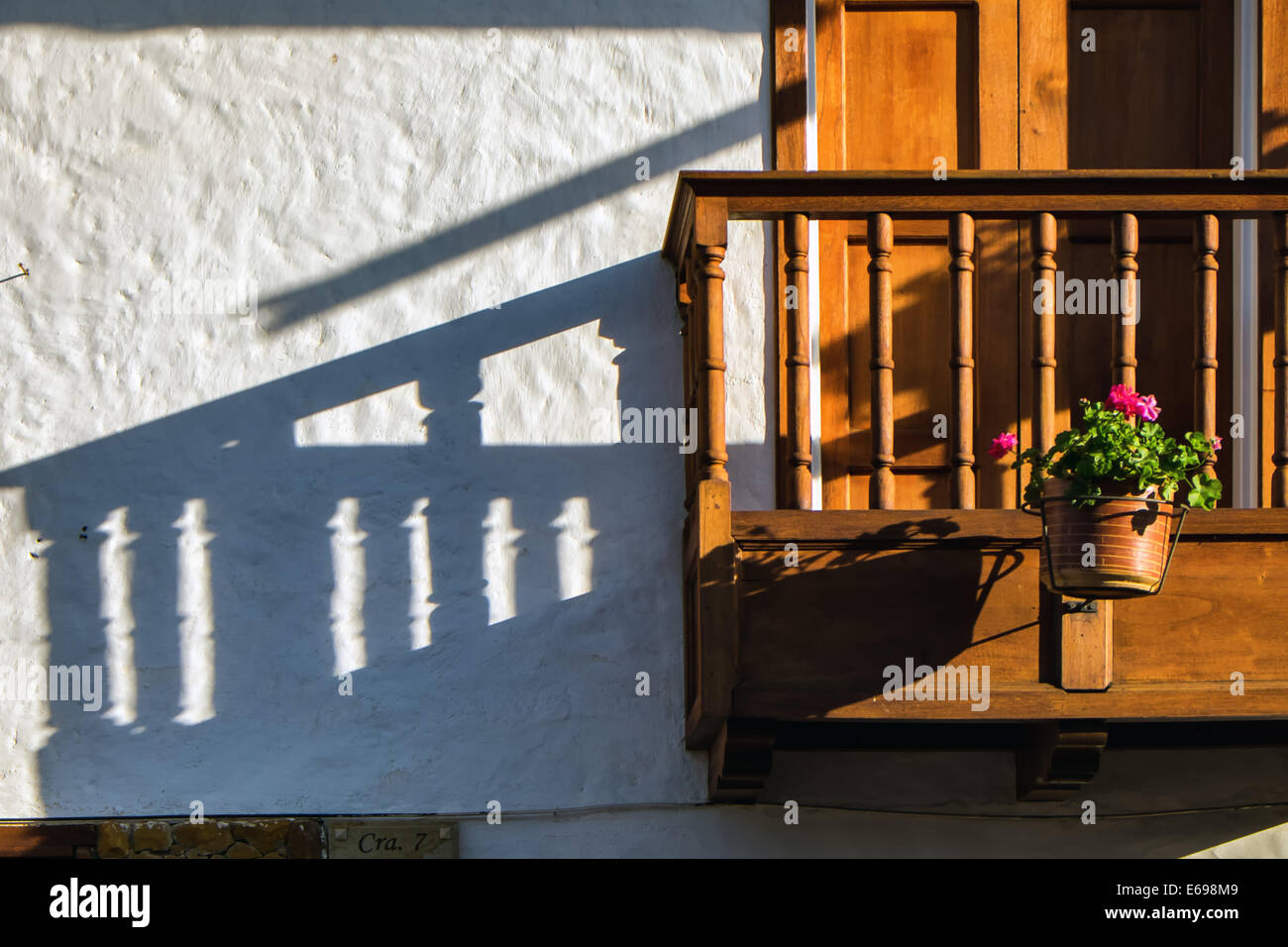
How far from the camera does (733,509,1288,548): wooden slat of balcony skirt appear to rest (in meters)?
4.71

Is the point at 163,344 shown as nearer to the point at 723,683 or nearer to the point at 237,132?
the point at 237,132

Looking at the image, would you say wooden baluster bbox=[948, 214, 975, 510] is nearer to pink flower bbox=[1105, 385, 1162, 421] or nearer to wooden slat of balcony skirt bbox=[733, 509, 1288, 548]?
wooden slat of balcony skirt bbox=[733, 509, 1288, 548]

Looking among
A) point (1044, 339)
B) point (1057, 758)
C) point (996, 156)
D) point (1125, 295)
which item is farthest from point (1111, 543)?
point (996, 156)

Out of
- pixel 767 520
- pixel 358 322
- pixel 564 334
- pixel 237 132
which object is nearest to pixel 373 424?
pixel 358 322

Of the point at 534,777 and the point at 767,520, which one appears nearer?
the point at 767,520

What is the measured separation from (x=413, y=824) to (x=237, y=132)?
7.72ft

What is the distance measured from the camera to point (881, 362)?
15.7 ft

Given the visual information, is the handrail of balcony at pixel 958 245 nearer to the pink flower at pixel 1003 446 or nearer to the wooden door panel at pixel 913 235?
the pink flower at pixel 1003 446

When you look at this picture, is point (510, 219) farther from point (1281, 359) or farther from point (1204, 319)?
point (1281, 359)

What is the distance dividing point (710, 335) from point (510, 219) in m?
1.16

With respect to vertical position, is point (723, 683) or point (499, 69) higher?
point (499, 69)

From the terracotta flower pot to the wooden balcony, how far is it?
0.28 metres

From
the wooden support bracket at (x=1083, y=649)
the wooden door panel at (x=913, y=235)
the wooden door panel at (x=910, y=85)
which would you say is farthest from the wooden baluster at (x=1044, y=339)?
the wooden door panel at (x=910, y=85)

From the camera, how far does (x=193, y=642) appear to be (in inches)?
213
